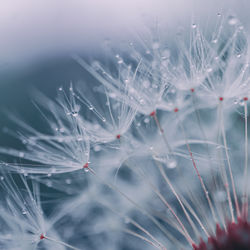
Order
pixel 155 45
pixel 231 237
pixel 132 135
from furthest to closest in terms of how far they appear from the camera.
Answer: pixel 132 135 < pixel 155 45 < pixel 231 237

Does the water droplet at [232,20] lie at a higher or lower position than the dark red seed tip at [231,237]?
higher

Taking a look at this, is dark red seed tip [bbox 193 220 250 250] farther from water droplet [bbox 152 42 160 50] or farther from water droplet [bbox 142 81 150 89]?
water droplet [bbox 152 42 160 50]

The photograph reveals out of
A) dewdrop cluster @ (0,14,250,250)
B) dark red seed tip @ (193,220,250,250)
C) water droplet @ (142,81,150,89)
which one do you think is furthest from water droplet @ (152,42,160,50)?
dark red seed tip @ (193,220,250,250)

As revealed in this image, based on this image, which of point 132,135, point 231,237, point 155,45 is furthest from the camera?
point 132,135

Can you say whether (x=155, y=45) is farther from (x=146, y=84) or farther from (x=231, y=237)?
(x=231, y=237)

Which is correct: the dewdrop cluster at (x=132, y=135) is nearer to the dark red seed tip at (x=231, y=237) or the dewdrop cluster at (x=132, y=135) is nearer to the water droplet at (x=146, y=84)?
the water droplet at (x=146, y=84)

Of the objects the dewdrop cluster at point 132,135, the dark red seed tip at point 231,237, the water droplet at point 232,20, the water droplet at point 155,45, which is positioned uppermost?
the water droplet at point 232,20

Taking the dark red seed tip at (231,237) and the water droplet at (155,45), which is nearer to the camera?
the dark red seed tip at (231,237)

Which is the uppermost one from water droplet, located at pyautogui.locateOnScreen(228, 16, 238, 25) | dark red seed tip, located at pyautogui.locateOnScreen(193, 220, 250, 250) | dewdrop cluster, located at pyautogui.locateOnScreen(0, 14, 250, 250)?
water droplet, located at pyautogui.locateOnScreen(228, 16, 238, 25)

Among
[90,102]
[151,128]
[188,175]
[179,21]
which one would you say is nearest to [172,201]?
[188,175]

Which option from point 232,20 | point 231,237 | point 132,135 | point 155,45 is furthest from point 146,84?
point 231,237

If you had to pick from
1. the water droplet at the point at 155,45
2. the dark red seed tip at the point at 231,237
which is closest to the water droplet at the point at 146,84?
the water droplet at the point at 155,45

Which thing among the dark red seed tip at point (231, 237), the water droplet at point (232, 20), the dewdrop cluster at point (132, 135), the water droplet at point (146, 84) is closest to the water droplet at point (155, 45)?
the dewdrop cluster at point (132, 135)
